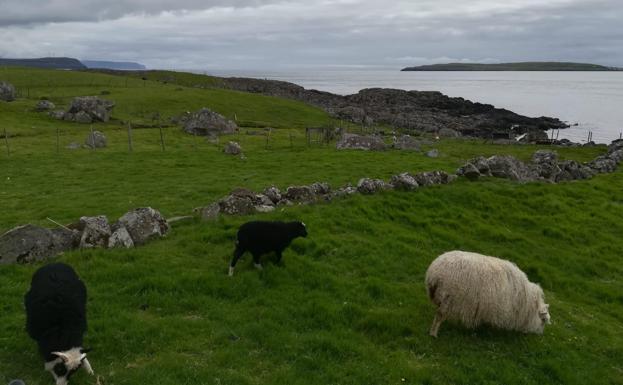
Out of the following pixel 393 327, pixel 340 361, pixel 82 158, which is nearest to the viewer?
pixel 340 361

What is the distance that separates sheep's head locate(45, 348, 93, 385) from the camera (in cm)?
911

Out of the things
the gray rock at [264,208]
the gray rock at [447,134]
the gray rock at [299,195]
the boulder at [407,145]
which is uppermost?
the gray rock at [299,195]

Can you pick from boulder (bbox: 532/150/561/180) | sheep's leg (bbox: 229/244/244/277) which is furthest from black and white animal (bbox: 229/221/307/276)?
boulder (bbox: 532/150/561/180)

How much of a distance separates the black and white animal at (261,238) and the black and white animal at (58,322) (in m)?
4.63

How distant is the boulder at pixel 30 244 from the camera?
14531 mm

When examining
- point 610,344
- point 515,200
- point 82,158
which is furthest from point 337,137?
point 610,344

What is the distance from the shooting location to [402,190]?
932 inches

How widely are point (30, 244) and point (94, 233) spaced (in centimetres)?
174

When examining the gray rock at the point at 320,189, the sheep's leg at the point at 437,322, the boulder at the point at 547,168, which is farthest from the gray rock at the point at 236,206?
the boulder at the point at 547,168

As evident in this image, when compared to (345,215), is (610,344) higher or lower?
lower

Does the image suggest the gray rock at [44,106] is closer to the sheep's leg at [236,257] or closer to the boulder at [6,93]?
the boulder at [6,93]

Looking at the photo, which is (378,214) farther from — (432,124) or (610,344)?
(432,124)

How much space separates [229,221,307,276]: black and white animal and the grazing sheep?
169 inches

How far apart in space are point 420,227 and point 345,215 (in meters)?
3.03
